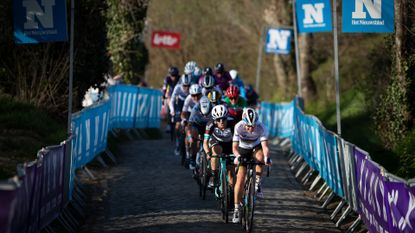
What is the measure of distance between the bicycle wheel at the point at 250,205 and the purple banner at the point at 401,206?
114 inches

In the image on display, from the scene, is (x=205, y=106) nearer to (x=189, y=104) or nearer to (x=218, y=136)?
(x=189, y=104)

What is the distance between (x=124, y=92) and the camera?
26.9 meters

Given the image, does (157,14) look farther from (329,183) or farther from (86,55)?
(329,183)

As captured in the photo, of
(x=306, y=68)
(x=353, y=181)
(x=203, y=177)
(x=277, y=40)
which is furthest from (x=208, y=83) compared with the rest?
(x=306, y=68)

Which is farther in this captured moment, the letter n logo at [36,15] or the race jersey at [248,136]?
the letter n logo at [36,15]

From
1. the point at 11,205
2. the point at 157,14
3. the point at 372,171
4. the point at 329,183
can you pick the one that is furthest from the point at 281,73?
the point at 11,205

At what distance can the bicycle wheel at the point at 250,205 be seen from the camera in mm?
13131

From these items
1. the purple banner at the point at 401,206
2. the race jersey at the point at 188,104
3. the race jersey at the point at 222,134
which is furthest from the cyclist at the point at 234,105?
the purple banner at the point at 401,206

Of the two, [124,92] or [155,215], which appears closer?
[155,215]

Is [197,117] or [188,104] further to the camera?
[188,104]

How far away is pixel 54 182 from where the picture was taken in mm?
12227

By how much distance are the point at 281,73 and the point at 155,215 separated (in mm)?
31062

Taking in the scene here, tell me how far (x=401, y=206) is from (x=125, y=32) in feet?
70.9

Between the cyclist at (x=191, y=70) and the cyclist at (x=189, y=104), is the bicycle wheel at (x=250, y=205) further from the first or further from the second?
the cyclist at (x=191, y=70)
